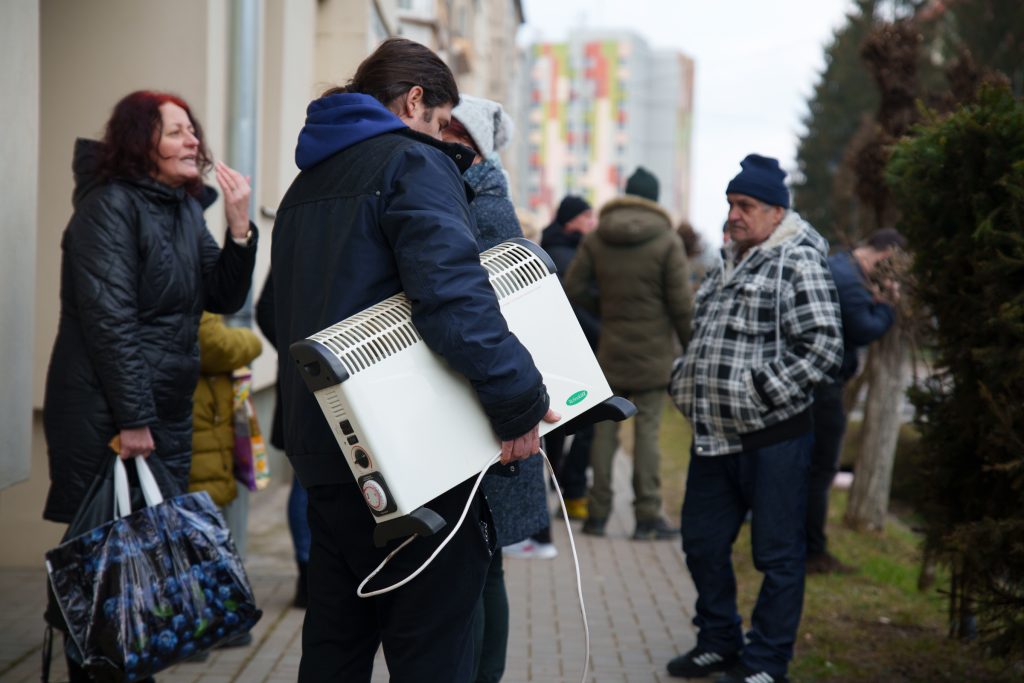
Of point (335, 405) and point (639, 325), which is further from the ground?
point (335, 405)

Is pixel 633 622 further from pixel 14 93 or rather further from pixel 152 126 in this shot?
pixel 14 93

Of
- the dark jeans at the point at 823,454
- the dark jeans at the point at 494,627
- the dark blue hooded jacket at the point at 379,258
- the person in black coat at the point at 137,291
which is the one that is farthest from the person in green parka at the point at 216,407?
the dark jeans at the point at 823,454

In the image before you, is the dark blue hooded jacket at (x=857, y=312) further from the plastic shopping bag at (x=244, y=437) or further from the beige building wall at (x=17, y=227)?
the beige building wall at (x=17, y=227)

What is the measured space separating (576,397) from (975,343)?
6.46ft

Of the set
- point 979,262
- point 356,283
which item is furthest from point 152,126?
point 979,262

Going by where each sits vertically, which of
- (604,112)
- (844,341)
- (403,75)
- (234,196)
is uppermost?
(604,112)

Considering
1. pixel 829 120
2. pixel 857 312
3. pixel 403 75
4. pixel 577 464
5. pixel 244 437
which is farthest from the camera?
pixel 829 120

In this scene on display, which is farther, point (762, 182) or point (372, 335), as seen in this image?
point (762, 182)

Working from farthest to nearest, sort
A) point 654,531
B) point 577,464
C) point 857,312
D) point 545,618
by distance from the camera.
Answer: point 577,464
point 654,531
point 545,618
point 857,312

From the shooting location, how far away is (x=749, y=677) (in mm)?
4648

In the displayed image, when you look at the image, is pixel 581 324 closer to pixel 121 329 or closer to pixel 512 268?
pixel 121 329

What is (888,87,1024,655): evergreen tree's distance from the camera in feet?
13.1

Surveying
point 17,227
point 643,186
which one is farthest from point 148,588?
point 643,186

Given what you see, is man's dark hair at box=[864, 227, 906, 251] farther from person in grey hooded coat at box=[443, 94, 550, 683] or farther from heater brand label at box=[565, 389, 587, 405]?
heater brand label at box=[565, 389, 587, 405]
